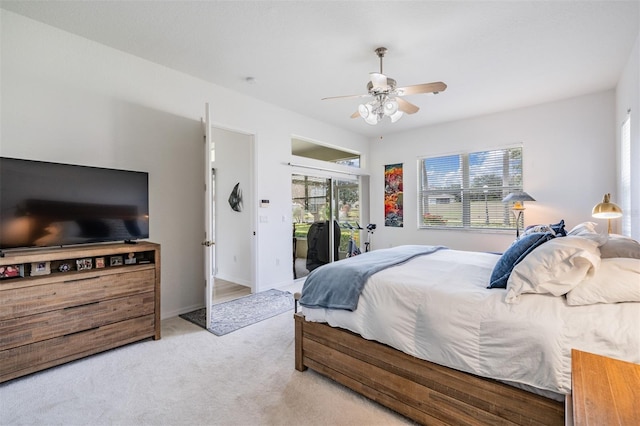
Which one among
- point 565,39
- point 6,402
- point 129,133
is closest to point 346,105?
point 565,39

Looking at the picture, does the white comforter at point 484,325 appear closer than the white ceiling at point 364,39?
Yes

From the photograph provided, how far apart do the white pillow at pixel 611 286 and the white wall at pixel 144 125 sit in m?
3.62

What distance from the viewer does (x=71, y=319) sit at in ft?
7.62

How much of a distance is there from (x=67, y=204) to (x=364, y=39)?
302cm

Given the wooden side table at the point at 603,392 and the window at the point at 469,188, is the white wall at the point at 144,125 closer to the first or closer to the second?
the window at the point at 469,188

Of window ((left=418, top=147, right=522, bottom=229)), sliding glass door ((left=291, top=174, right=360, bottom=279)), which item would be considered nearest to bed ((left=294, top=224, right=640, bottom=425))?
sliding glass door ((left=291, top=174, right=360, bottom=279))

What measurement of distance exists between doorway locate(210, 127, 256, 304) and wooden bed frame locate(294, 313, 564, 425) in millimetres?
2419

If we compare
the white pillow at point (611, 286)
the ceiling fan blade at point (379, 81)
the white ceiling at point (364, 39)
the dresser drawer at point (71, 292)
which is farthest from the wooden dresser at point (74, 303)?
the white pillow at point (611, 286)

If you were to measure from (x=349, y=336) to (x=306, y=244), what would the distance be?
3369mm

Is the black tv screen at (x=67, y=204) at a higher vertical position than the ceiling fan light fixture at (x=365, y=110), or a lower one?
lower

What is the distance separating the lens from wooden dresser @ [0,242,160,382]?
6.85ft

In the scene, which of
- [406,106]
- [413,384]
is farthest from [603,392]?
[406,106]

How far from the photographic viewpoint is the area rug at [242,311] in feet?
10.4

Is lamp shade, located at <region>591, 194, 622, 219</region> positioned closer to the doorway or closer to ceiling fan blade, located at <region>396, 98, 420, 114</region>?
ceiling fan blade, located at <region>396, 98, 420, 114</region>
